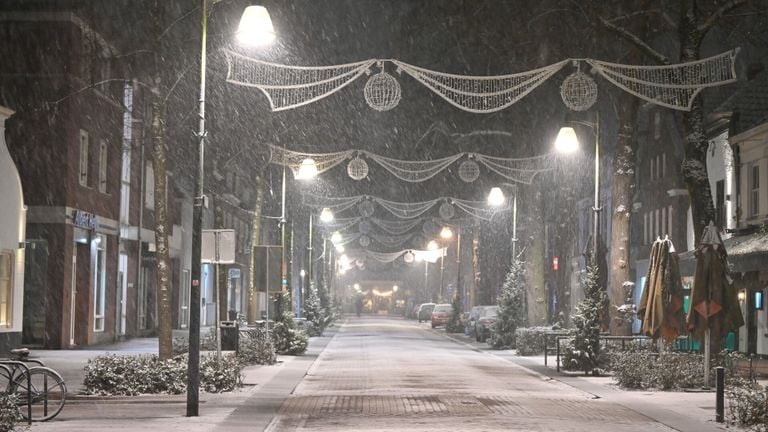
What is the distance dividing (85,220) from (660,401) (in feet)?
70.0

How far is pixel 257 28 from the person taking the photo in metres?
17.1

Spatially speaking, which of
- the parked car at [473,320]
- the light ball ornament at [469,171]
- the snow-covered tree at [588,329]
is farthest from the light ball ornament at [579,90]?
the parked car at [473,320]

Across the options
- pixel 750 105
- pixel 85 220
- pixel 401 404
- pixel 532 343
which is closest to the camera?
pixel 401 404

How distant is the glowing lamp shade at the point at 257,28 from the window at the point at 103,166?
22.7 meters

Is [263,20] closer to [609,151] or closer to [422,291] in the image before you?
[609,151]

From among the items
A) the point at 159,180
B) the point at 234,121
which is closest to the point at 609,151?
the point at 234,121

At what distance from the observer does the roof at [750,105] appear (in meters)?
37.4

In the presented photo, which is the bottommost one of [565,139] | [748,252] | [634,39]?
[748,252]

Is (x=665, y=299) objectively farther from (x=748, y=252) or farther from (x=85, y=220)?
(x=85, y=220)

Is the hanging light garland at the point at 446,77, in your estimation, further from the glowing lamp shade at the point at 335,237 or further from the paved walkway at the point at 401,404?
the glowing lamp shade at the point at 335,237

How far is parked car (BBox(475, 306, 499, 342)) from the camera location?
4997 cm

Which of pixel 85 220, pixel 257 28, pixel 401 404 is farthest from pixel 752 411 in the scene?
pixel 85 220

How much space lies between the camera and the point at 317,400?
20.9m

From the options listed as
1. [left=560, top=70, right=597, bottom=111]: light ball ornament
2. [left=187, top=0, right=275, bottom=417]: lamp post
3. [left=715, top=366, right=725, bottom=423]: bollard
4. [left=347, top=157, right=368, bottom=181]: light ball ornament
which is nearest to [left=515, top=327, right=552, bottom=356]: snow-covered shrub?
[left=347, top=157, right=368, bottom=181]: light ball ornament
